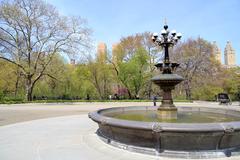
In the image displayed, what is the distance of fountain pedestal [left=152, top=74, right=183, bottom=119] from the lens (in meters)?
9.04

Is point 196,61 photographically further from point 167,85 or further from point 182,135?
point 182,135

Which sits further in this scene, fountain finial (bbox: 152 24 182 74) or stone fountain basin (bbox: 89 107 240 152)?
fountain finial (bbox: 152 24 182 74)

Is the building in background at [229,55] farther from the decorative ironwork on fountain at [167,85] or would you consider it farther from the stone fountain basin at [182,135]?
the stone fountain basin at [182,135]

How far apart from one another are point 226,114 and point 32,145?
8566 mm

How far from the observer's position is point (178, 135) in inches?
229

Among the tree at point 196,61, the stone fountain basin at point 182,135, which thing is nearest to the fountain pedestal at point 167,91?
the stone fountain basin at point 182,135

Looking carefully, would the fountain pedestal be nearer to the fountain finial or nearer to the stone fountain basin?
the fountain finial

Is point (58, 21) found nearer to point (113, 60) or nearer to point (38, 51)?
point (38, 51)

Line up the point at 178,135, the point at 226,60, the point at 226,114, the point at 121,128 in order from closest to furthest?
the point at 178,135, the point at 121,128, the point at 226,114, the point at 226,60

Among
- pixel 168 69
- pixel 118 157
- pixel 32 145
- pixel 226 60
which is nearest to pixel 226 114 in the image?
pixel 168 69

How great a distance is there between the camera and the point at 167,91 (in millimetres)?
9469

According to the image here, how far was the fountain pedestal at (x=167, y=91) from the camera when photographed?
29.7 feet

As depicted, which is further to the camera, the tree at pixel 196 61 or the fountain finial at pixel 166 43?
the tree at pixel 196 61

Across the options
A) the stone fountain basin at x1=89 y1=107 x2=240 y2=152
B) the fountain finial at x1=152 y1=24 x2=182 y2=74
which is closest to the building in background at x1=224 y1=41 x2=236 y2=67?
the fountain finial at x1=152 y1=24 x2=182 y2=74
